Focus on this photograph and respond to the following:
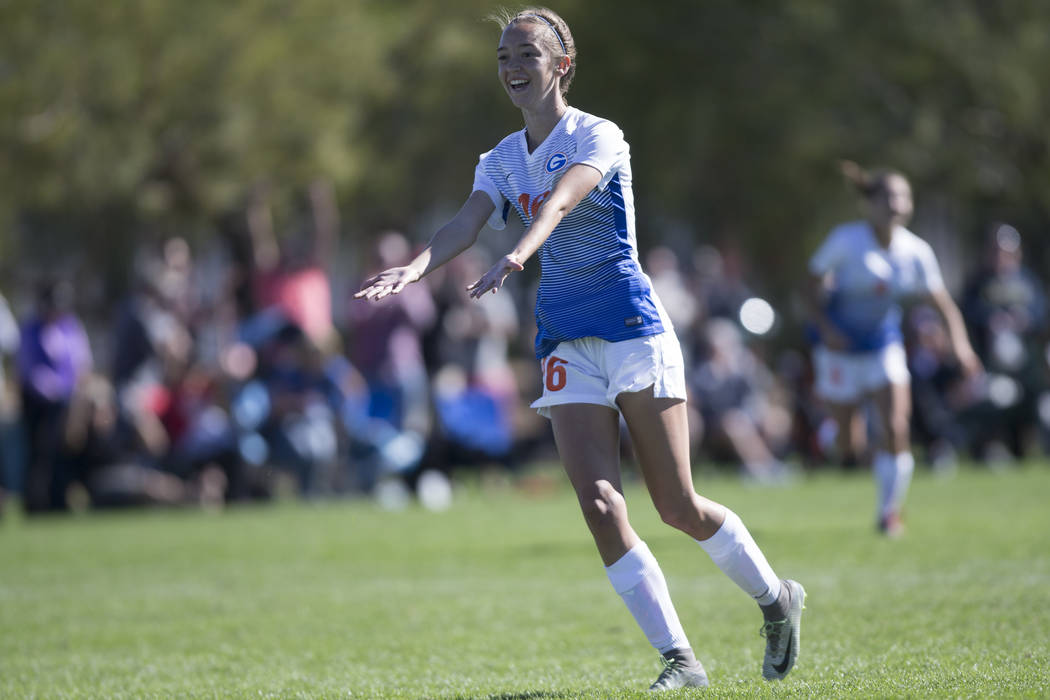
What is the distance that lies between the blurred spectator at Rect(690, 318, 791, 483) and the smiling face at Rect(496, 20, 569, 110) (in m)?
12.7

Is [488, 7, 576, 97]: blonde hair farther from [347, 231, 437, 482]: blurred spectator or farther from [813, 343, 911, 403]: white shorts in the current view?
[347, 231, 437, 482]: blurred spectator

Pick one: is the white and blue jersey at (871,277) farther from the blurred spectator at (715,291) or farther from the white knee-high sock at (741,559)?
the blurred spectator at (715,291)

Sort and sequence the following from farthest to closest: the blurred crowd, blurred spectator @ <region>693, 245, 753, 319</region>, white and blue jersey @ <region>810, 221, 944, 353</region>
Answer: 1. blurred spectator @ <region>693, 245, 753, 319</region>
2. the blurred crowd
3. white and blue jersey @ <region>810, 221, 944, 353</region>

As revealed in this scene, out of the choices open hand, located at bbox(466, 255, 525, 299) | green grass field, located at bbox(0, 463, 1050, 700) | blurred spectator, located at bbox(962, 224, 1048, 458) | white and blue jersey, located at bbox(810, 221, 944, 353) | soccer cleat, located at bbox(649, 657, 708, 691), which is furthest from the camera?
blurred spectator, located at bbox(962, 224, 1048, 458)

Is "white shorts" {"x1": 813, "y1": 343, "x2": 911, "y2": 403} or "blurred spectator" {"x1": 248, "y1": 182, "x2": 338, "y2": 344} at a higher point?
"blurred spectator" {"x1": 248, "y1": 182, "x2": 338, "y2": 344}

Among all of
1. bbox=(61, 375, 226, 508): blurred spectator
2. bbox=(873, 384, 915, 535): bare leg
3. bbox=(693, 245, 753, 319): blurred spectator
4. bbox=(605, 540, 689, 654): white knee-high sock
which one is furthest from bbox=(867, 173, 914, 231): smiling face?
bbox=(61, 375, 226, 508): blurred spectator

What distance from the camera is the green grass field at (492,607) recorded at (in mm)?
5809

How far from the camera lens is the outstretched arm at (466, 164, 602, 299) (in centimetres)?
480

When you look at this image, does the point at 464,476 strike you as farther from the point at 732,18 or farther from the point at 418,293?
the point at 732,18

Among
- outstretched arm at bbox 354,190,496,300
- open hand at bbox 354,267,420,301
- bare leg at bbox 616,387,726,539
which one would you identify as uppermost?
outstretched arm at bbox 354,190,496,300

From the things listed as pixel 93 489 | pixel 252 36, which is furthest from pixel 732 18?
pixel 93 489

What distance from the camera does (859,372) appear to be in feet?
35.3

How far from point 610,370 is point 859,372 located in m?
5.80

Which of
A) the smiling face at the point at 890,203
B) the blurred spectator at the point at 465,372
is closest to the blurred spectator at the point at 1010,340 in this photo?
the blurred spectator at the point at 465,372
